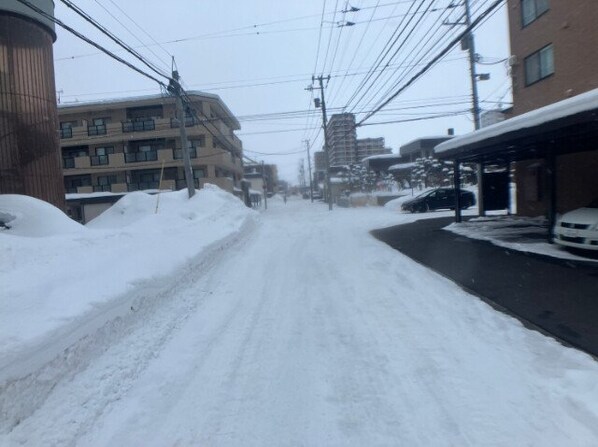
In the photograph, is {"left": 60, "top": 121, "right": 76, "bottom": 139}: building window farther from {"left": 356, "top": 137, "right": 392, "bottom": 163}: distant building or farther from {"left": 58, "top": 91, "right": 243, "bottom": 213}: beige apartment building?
{"left": 356, "top": 137, "right": 392, "bottom": 163}: distant building

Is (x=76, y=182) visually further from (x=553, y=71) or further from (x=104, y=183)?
(x=553, y=71)

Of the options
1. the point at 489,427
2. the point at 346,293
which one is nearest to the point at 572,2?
the point at 346,293

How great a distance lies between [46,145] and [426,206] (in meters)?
19.3

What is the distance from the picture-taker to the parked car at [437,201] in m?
26.9

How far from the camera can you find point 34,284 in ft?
19.0

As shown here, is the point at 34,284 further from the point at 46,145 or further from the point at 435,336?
the point at 46,145

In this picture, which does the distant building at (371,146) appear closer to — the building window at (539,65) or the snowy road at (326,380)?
the building window at (539,65)

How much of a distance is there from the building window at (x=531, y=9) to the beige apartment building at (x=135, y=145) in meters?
26.4

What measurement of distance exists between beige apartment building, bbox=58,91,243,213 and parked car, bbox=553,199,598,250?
105 ft

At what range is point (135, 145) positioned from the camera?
41500 millimetres

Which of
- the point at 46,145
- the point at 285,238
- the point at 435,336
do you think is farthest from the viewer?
the point at 46,145

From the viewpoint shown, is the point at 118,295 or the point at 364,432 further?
the point at 118,295

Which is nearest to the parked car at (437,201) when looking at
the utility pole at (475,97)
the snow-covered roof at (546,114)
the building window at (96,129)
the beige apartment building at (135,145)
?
the utility pole at (475,97)

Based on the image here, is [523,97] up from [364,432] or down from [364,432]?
up
